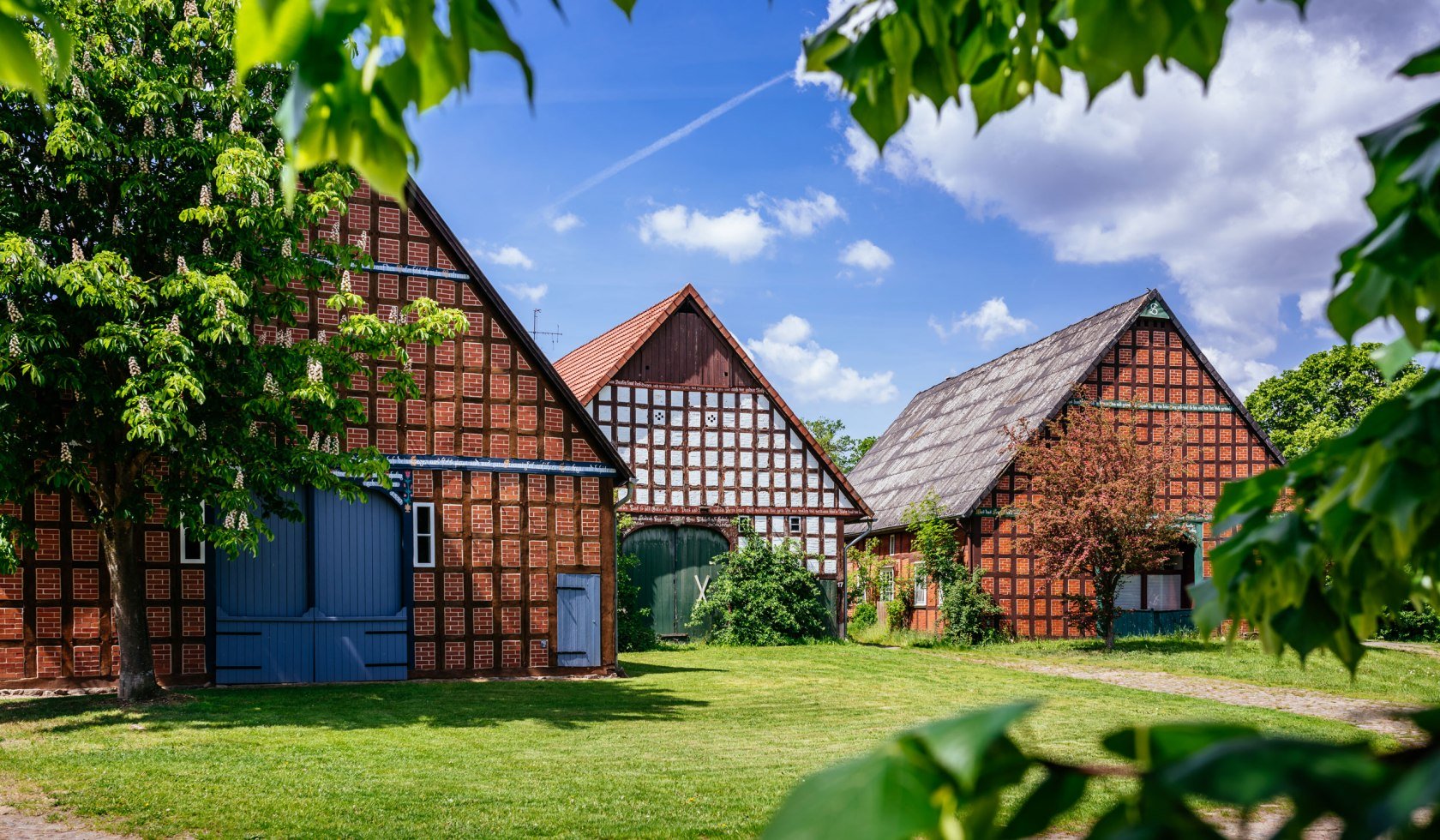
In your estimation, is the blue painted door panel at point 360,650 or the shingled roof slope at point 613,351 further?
the shingled roof slope at point 613,351

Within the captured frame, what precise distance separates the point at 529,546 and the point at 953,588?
10.8 meters

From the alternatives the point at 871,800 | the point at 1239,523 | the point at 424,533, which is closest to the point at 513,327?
the point at 424,533

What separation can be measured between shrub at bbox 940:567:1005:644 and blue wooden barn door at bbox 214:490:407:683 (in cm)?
1245

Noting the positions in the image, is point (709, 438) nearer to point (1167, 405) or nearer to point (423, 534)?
point (423, 534)

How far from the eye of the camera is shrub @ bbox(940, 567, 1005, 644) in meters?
24.7

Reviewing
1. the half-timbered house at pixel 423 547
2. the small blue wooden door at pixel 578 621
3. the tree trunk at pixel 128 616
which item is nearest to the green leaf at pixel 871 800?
the tree trunk at pixel 128 616

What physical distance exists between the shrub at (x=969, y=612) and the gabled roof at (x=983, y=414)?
1553mm

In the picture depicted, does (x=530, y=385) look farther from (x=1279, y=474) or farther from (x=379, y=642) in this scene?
(x=1279, y=474)

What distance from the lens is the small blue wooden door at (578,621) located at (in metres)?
17.9

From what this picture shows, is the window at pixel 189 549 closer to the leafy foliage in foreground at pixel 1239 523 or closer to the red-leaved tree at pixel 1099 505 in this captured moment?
the red-leaved tree at pixel 1099 505

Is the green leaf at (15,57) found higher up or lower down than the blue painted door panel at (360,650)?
higher up

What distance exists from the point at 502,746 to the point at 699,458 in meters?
14.7

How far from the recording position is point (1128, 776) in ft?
3.11

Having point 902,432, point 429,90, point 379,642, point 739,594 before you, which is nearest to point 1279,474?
point 429,90
